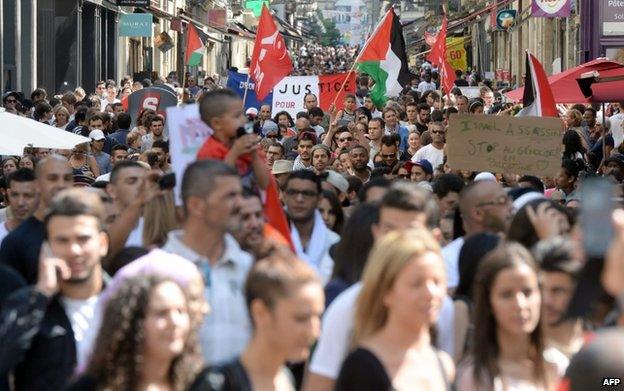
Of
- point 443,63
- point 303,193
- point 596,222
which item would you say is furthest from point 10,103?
point 596,222

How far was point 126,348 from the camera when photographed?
4375 millimetres

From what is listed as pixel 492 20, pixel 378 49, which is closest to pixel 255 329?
pixel 378 49

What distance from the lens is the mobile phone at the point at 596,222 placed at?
9.23 feet

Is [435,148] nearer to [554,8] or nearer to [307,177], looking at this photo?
[307,177]

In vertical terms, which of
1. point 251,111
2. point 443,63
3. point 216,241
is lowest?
point 216,241

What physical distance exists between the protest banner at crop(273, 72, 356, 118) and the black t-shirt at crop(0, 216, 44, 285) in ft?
46.4

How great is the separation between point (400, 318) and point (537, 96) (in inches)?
325

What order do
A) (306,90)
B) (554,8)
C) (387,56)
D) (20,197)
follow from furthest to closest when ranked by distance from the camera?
(554,8) < (306,90) < (387,56) < (20,197)

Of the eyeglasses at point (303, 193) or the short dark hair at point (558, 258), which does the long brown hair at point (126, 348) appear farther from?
the eyeglasses at point (303, 193)

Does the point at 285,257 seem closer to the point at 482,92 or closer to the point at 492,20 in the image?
the point at 482,92

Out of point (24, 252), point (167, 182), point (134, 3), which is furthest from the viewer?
point (134, 3)

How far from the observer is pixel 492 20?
171 feet

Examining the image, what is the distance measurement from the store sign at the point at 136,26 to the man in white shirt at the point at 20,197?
1193 inches

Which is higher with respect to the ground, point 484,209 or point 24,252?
point 484,209
